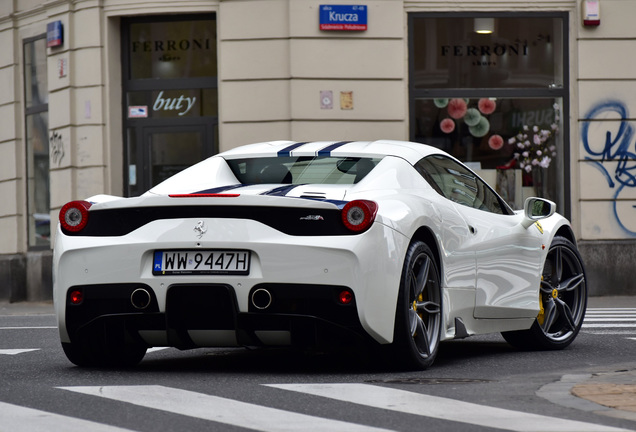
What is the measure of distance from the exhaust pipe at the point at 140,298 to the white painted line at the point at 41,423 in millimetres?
A: 1161

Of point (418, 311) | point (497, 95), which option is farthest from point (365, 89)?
point (418, 311)

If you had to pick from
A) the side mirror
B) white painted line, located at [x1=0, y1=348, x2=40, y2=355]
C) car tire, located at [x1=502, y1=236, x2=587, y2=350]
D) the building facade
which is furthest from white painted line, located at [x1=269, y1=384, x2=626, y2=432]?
the building facade

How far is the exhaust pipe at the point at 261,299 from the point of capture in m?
6.23

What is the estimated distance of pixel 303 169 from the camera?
7043mm

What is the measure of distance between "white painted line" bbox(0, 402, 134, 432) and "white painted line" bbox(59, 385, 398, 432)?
0.39 meters

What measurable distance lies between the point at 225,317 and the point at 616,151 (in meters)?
11.7

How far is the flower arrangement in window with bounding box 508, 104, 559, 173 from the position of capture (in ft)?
57.6

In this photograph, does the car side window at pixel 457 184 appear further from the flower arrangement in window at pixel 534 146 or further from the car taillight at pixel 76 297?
the flower arrangement in window at pixel 534 146

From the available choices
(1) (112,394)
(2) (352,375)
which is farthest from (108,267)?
(2) (352,375)

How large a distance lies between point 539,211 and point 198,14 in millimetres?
10272

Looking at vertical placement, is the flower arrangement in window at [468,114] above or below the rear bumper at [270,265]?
above

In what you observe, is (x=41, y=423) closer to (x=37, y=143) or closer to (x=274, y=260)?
(x=274, y=260)

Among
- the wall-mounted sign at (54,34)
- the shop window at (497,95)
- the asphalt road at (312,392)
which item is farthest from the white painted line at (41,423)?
the wall-mounted sign at (54,34)

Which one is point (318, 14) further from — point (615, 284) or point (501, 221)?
point (501, 221)
